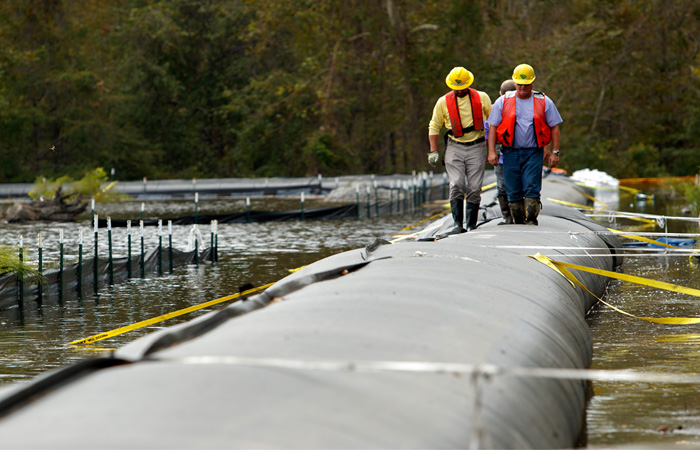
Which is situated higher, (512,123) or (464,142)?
(512,123)

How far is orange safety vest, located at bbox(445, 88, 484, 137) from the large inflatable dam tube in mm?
4689

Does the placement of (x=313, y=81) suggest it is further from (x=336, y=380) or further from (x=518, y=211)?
(x=336, y=380)

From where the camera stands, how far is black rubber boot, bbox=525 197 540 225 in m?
9.82

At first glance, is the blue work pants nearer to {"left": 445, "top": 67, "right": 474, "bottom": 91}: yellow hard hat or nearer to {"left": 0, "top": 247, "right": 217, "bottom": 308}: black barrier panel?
{"left": 445, "top": 67, "right": 474, "bottom": 91}: yellow hard hat

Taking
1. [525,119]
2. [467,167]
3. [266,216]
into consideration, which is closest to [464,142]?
[467,167]

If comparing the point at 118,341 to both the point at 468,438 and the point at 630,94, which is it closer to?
the point at 468,438

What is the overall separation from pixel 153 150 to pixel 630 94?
1040 inches

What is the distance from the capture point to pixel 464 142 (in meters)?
10.3

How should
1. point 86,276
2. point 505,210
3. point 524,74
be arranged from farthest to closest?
point 86,276 → point 505,210 → point 524,74

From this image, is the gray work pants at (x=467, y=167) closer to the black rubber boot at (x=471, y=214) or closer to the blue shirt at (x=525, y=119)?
the black rubber boot at (x=471, y=214)

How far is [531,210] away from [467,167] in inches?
36.9

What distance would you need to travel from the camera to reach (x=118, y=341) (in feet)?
28.1

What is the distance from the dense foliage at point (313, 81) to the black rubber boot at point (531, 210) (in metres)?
35.4

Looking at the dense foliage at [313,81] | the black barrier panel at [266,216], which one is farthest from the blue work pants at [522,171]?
the dense foliage at [313,81]
